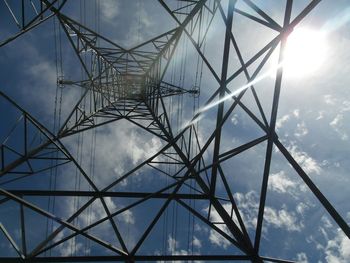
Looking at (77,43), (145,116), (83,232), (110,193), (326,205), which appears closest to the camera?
(326,205)

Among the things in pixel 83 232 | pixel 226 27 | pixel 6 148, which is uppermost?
pixel 226 27

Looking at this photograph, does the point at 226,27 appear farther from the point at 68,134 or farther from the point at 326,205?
the point at 68,134

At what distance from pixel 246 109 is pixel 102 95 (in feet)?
30.0

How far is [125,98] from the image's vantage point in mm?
15953

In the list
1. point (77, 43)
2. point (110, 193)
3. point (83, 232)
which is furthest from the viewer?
point (77, 43)

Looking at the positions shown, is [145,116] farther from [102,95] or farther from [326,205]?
[326,205]

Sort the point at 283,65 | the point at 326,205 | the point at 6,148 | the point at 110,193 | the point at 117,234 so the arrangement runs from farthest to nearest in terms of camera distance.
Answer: the point at 6,148, the point at 110,193, the point at 117,234, the point at 283,65, the point at 326,205

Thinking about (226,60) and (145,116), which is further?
(145,116)

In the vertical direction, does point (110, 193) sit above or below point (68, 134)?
below

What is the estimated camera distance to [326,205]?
534 centimetres

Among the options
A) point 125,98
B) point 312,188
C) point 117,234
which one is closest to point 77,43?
point 125,98

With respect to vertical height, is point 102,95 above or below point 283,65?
above

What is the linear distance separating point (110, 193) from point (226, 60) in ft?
13.2

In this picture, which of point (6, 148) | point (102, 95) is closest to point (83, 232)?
point (6, 148)
